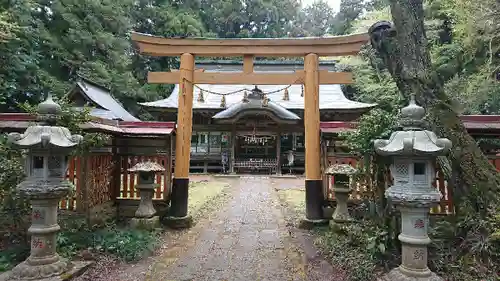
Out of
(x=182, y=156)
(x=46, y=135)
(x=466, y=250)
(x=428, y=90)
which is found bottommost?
(x=466, y=250)

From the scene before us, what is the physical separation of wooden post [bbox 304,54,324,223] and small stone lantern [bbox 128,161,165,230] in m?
2.90

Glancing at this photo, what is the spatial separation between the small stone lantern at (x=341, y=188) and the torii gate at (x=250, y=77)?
54 cm

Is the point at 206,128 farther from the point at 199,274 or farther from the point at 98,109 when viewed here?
the point at 199,274

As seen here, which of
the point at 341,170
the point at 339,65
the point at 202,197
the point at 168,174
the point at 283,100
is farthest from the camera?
the point at 339,65

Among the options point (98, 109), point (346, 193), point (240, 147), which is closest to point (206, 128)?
point (240, 147)

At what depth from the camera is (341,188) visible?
6238 millimetres

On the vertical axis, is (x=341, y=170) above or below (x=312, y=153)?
below

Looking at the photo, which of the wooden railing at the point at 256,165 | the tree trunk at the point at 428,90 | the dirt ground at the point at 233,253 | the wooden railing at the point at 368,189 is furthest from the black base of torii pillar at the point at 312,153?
the wooden railing at the point at 256,165

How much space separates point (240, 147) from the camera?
19.6 meters

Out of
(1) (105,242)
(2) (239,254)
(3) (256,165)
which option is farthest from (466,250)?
(3) (256,165)

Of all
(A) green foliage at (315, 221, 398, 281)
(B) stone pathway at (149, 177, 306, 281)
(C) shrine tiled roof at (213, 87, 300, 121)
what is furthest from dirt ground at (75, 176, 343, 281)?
(C) shrine tiled roof at (213, 87, 300, 121)

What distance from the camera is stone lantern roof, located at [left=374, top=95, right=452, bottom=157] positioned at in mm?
3511

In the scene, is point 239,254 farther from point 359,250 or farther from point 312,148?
point 312,148

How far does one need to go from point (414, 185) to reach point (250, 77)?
177 inches
